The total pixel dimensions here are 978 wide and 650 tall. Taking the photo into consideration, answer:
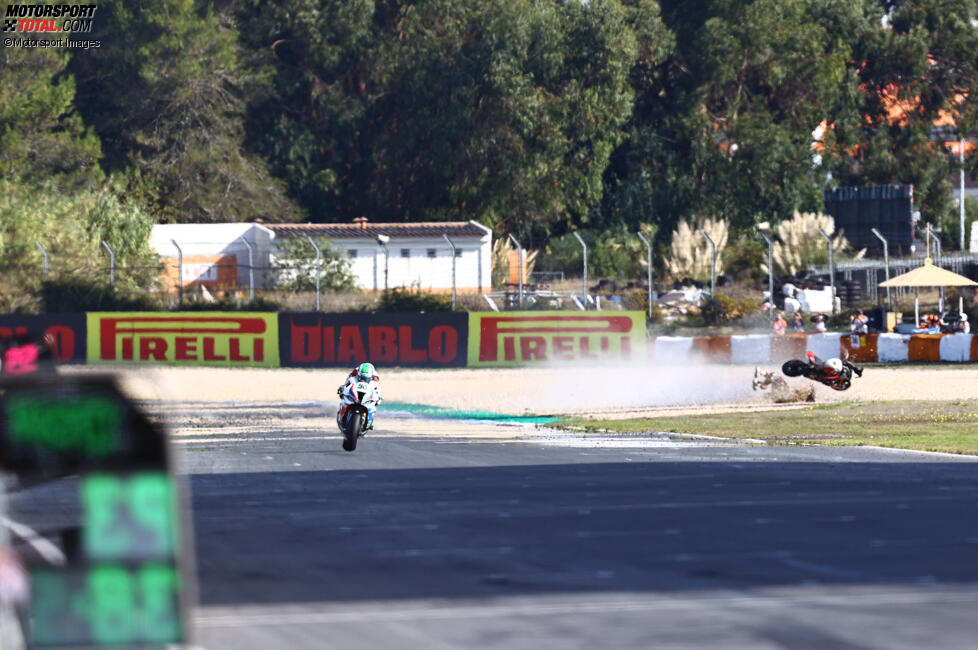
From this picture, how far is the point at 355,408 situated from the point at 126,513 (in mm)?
16147

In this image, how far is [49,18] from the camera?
7162cm

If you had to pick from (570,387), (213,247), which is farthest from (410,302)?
(213,247)

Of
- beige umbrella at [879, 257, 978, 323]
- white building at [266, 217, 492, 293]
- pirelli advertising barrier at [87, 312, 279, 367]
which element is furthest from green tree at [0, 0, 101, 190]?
beige umbrella at [879, 257, 978, 323]

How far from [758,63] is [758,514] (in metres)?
67.7

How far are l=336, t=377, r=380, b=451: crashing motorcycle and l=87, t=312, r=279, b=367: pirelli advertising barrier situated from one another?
826 inches

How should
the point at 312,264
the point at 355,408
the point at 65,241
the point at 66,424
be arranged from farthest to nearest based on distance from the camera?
the point at 312,264
the point at 65,241
the point at 355,408
the point at 66,424

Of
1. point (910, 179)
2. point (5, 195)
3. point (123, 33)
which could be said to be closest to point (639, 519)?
A: point (5, 195)

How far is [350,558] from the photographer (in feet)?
33.9

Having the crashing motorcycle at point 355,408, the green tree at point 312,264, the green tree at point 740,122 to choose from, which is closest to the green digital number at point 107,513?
the crashing motorcycle at point 355,408

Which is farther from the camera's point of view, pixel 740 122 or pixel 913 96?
pixel 913 96

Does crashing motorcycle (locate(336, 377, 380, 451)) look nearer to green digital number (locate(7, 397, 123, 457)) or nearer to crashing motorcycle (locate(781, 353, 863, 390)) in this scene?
crashing motorcycle (locate(781, 353, 863, 390))

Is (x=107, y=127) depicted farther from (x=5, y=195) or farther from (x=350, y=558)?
(x=350, y=558)

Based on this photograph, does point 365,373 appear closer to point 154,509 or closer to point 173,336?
point 154,509

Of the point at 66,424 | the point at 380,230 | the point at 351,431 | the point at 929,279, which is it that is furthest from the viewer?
the point at 380,230
